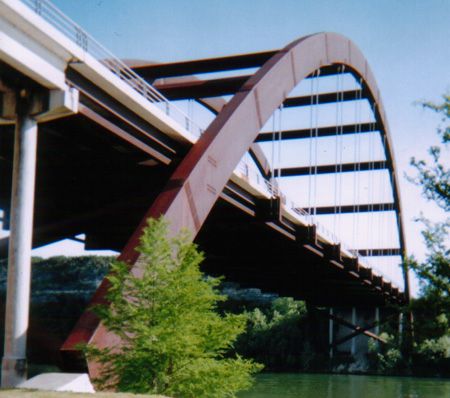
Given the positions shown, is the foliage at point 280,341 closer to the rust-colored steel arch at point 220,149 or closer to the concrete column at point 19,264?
the rust-colored steel arch at point 220,149

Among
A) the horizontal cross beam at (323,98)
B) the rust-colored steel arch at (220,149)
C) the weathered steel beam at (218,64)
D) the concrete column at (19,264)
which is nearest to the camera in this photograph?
the concrete column at (19,264)

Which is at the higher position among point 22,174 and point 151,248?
point 22,174

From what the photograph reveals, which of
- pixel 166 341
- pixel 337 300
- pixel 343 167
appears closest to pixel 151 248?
pixel 166 341

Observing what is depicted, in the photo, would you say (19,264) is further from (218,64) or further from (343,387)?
(343,387)

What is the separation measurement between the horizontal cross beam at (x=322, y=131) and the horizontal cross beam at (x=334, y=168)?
2424 millimetres

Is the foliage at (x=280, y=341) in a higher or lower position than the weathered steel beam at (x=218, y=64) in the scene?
lower

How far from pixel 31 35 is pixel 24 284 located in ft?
14.7

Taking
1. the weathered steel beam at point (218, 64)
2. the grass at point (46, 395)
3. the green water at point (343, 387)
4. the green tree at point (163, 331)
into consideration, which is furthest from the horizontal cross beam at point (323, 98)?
the grass at point (46, 395)

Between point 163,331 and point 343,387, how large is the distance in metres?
27.9

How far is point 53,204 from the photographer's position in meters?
26.8

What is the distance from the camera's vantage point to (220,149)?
61.7 ft

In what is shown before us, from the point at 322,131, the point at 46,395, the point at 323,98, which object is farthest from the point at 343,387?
the point at 46,395

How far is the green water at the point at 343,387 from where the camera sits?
1316 inches

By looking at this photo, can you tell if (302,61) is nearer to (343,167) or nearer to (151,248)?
(151,248)
